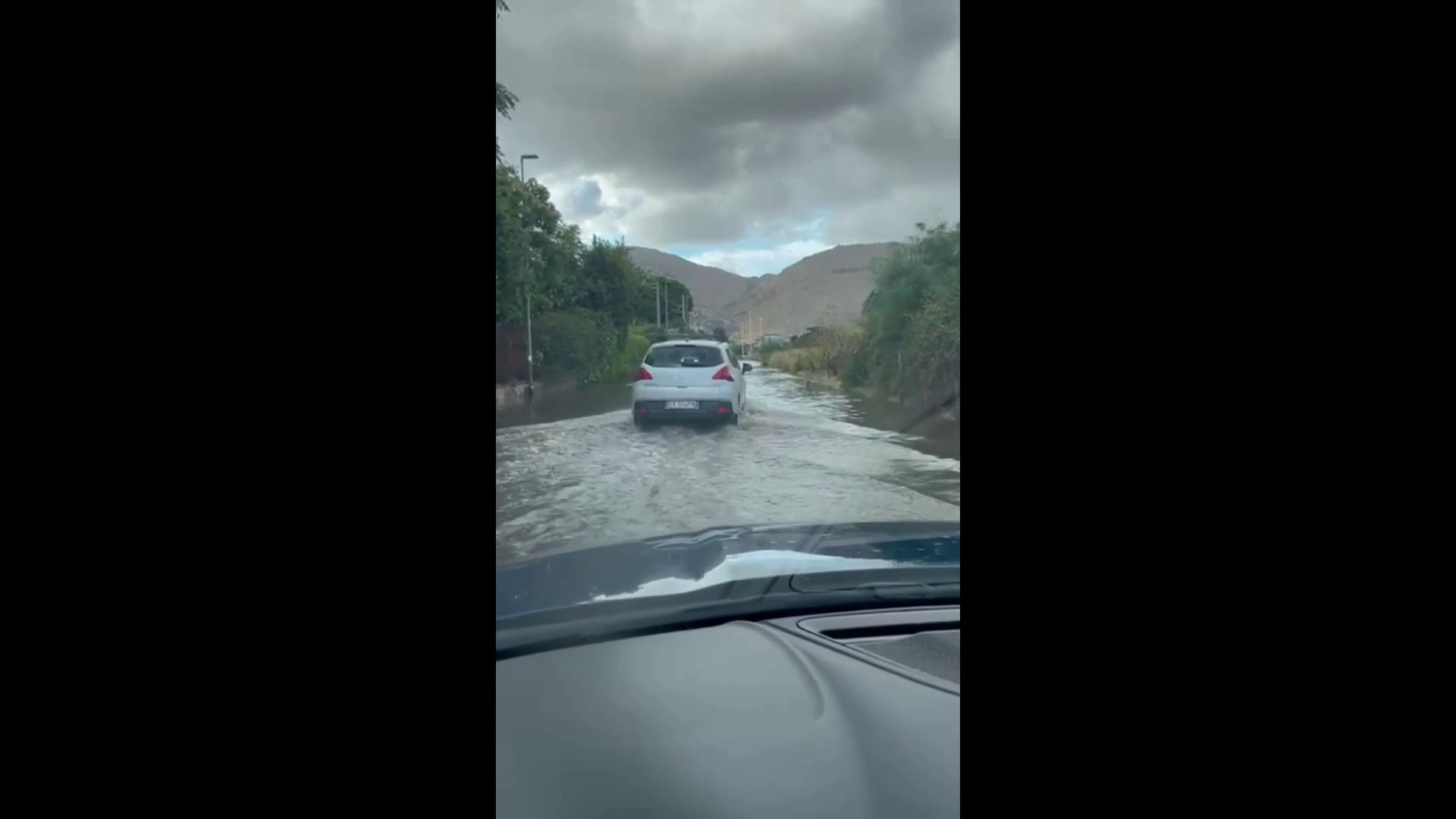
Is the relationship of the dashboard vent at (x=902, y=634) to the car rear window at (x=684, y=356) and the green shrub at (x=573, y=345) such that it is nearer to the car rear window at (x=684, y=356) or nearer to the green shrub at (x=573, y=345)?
the green shrub at (x=573, y=345)

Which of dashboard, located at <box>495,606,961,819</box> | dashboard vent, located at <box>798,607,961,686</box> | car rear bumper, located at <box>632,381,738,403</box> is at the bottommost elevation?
dashboard, located at <box>495,606,961,819</box>

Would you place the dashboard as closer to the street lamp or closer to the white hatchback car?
the street lamp

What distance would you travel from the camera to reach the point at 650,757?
1614 mm

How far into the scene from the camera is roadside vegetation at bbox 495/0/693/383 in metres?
4.54

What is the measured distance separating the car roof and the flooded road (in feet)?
1.43

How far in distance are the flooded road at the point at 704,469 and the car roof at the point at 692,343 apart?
0.44m

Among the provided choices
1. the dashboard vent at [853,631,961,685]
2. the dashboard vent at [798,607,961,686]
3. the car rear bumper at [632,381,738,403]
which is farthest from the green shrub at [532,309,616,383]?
the dashboard vent at [853,631,961,685]

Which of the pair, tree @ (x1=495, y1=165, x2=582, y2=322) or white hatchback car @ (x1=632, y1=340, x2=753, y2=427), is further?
white hatchback car @ (x1=632, y1=340, x2=753, y2=427)

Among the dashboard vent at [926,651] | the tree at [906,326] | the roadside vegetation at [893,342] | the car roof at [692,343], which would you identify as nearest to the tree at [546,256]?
the car roof at [692,343]

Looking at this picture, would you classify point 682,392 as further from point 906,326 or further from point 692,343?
point 906,326

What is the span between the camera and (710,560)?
99.8 inches
